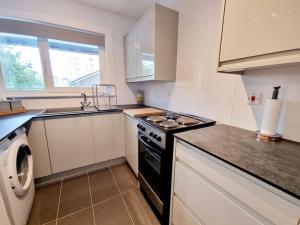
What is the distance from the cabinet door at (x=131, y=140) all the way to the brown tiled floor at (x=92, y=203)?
25 cm

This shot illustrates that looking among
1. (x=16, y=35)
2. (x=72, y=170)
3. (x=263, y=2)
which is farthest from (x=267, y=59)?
(x=16, y=35)

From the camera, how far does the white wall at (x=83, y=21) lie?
180 cm

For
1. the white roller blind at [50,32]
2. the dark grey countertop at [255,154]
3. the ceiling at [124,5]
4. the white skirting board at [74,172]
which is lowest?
the white skirting board at [74,172]

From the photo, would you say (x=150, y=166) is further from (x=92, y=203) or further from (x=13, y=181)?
(x=13, y=181)

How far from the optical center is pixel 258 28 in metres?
0.79

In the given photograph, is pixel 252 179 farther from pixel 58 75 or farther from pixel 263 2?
pixel 58 75

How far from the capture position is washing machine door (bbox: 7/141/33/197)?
1.05m

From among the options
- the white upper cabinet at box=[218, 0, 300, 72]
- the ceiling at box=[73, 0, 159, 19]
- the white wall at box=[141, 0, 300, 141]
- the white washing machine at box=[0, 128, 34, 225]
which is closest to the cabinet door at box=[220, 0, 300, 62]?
the white upper cabinet at box=[218, 0, 300, 72]

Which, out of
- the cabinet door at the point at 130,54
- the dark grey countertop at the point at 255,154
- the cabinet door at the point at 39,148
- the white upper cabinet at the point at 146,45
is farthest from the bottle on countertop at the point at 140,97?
the dark grey countertop at the point at 255,154

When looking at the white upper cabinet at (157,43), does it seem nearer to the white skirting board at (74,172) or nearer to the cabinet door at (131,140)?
the cabinet door at (131,140)

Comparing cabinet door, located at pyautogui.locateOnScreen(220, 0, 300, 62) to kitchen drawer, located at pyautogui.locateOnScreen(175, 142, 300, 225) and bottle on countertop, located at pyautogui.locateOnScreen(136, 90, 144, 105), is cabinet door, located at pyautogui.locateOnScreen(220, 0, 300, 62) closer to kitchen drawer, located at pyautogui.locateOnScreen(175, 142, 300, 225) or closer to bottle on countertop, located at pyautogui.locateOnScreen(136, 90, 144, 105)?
kitchen drawer, located at pyautogui.locateOnScreen(175, 142, 300, 225)

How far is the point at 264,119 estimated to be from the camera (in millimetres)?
978

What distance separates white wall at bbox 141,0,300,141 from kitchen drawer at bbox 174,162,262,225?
0.65m

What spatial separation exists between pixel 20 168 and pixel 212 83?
2.05m
